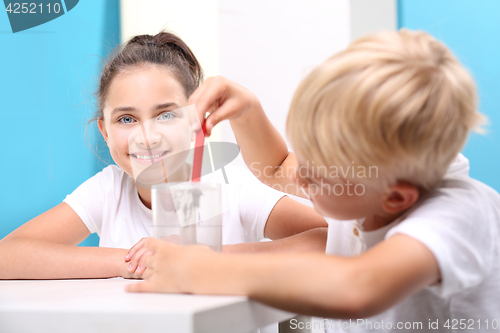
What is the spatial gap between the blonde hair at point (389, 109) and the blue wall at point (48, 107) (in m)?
1.14

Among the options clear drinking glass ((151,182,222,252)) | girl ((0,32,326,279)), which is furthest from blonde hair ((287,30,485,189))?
girl ((0,32,326,279))

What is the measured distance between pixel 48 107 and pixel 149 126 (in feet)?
2.35

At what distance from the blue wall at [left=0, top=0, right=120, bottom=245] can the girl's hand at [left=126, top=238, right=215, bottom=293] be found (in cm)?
110

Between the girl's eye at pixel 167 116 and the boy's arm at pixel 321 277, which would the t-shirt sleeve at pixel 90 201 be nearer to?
the girl's eye at pixel 167 116

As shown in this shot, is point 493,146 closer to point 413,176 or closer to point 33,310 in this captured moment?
point 413,176

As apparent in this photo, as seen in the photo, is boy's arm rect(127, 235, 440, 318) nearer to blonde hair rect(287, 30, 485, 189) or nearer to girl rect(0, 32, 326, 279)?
blonde hair rect(287, 30, 485, 189)

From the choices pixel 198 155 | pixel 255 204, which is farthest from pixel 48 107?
pixel 198 155

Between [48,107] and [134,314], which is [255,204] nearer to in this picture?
[134,314]

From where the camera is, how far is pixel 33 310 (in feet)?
1.16

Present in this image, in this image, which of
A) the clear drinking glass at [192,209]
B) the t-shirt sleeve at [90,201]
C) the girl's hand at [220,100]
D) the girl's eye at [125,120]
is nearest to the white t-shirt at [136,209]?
the t-shirt sleeve at [90,201]

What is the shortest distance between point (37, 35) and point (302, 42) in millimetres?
925

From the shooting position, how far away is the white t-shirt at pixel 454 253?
1.26 ft

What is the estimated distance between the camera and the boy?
35cm

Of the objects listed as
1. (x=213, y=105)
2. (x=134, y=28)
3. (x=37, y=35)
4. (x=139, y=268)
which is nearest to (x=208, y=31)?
(x=134, y=28)
